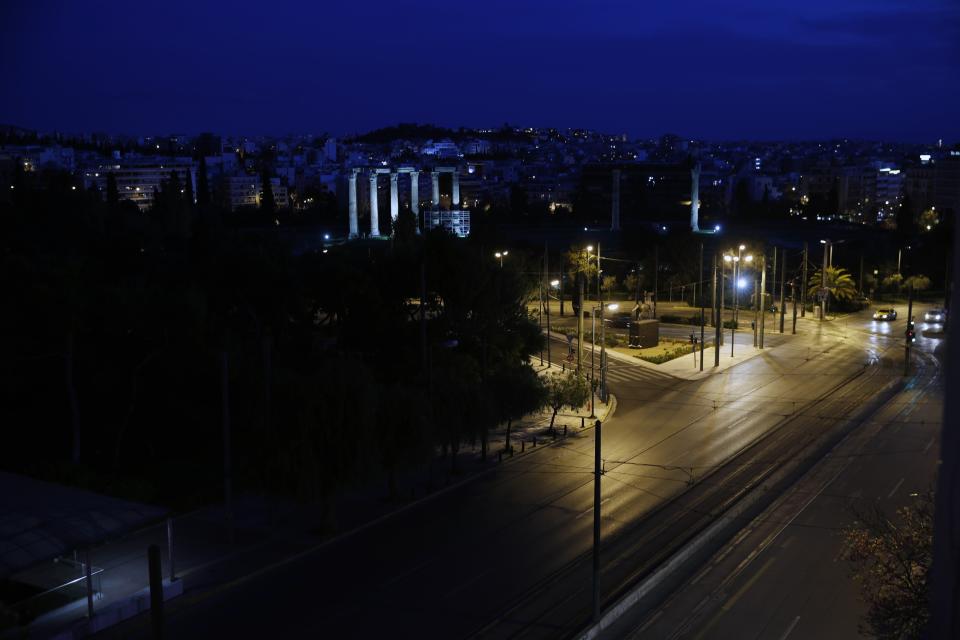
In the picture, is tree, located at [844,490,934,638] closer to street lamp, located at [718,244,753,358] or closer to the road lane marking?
the road lane marking

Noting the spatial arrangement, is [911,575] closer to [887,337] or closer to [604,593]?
[604,593]

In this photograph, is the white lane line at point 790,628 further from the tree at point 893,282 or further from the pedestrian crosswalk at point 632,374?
the tree at point 893,282

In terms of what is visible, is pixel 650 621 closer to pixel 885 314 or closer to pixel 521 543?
pixel 521 543

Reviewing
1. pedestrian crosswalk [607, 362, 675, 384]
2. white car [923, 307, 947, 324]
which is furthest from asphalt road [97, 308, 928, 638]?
white car [923, 307, 947, 324]

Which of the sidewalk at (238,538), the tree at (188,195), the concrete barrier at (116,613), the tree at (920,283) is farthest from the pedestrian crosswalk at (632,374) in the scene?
the tree at (188,195)

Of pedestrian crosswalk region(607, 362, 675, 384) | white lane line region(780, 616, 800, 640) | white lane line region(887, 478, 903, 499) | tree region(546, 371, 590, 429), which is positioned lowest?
pedestrian crosswalk region(607, 362, 675, 384)

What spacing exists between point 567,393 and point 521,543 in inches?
331

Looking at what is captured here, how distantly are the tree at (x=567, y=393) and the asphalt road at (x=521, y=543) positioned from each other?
1.02 meters

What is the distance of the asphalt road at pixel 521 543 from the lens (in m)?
11.7

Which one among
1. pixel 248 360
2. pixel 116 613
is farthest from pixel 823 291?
pixel 116 613

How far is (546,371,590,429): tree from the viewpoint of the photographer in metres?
22.2

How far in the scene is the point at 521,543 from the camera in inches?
563

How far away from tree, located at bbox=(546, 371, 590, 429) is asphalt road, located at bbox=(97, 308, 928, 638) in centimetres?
102

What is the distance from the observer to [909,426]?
2194cm
